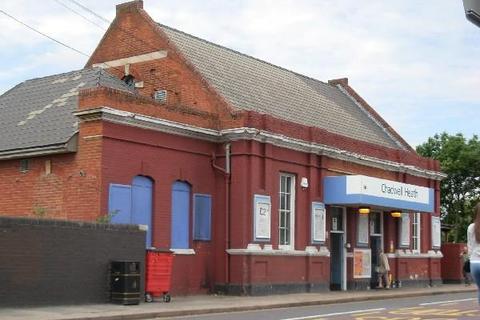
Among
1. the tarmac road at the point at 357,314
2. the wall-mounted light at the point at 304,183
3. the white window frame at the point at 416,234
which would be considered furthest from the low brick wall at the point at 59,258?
the white window frame at the point at 416,234

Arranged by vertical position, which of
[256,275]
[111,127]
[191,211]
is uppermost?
[111,127]

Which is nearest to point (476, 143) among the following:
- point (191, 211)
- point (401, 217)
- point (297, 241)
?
point (401, 217)

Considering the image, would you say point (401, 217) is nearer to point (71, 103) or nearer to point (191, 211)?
point (191, 211)

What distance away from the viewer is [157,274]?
1875 cm

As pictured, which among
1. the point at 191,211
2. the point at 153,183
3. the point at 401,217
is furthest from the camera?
the point at 401,217

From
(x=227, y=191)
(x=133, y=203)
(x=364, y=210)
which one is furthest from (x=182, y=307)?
(x=364, y=210)

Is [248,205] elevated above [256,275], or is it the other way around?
[248,205]

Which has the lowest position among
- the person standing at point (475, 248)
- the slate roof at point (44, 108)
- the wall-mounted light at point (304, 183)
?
the person standing at point (475, 248)

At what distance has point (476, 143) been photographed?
49.3 metres

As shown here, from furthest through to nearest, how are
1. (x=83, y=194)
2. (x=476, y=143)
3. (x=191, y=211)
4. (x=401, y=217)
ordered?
1. (x=476, y=143)
2. (x=401, y=217)
3. (x=191, y=211)
4. (x=83, y=194)

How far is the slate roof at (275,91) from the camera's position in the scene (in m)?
26.3

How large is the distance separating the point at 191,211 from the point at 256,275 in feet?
9.39

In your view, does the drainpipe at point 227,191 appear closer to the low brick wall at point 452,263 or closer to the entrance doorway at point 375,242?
the entrance doorway at point 375,242

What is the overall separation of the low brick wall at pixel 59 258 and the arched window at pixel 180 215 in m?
3.54
